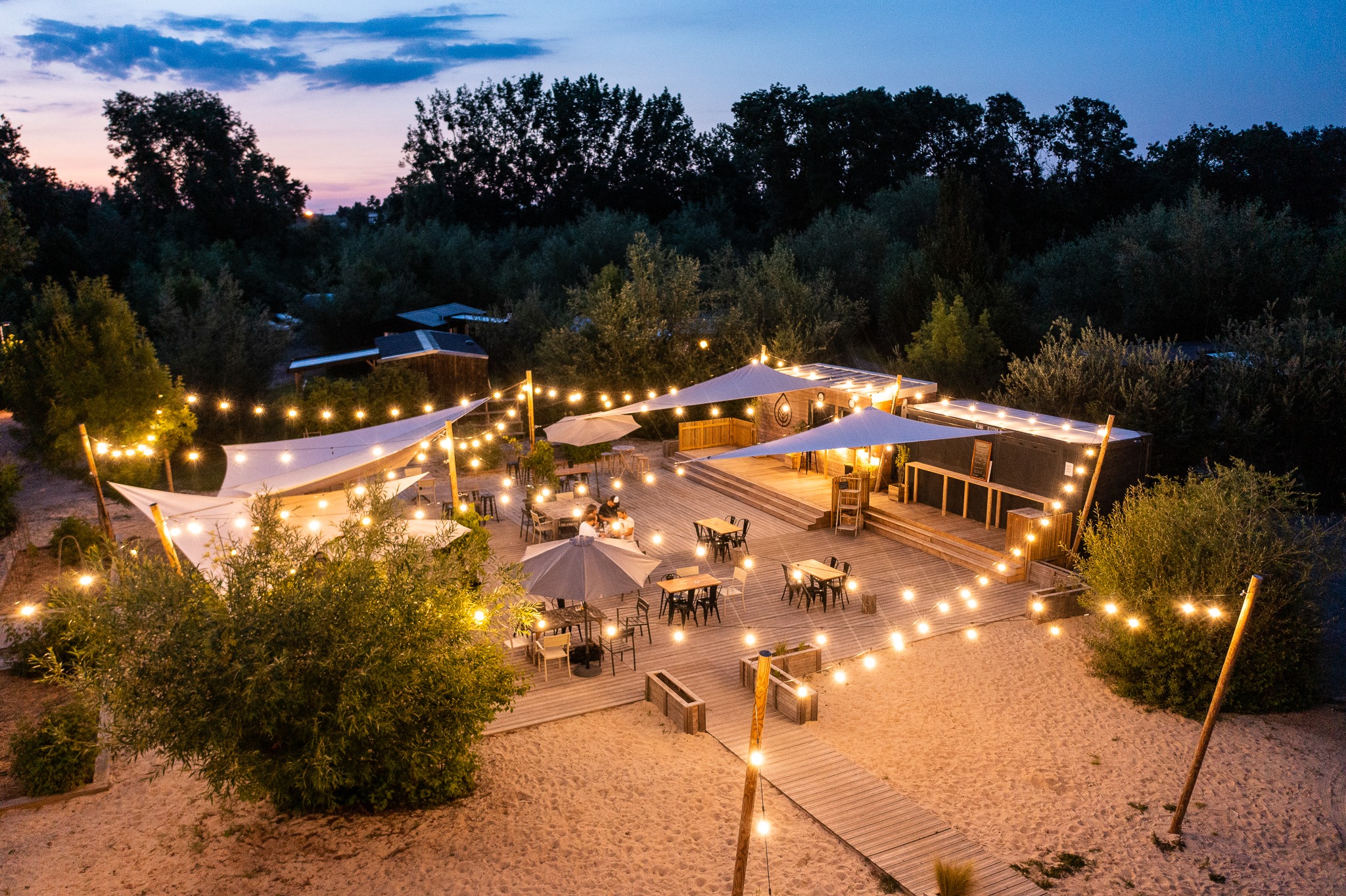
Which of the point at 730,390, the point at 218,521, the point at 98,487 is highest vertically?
the point at 730,390

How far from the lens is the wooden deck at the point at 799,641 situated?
7449mm

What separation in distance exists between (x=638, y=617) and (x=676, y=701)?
7.83ft

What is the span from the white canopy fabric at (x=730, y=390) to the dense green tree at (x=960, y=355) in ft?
24.4

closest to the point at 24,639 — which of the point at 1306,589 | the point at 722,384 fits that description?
the point at 722,384

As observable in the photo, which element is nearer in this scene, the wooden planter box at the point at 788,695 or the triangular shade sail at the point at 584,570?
the wooden planter box at the point at 788,695

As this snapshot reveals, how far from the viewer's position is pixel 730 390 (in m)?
16.7

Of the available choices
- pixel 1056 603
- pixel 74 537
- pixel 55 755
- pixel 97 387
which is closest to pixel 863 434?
pixel 1056 603

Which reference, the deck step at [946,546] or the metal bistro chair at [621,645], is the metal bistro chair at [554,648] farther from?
the deck step at [946,546]

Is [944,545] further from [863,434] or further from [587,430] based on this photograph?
[587,430]

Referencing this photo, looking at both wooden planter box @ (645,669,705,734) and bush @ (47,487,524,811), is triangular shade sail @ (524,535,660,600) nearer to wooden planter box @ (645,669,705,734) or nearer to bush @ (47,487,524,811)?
wooden planter box @ (645,669,705,734)

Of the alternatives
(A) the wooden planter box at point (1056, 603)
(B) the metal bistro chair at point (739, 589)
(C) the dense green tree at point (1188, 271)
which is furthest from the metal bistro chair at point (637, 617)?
(C) the dense green tree at point (1188, 271)

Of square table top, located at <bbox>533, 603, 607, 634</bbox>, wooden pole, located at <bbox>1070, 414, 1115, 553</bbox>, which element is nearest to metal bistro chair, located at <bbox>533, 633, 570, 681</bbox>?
square table top, located at <bbox>533, 603, 607, 634</bbox>

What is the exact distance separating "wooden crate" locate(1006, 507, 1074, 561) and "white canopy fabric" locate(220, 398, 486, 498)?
317 inches

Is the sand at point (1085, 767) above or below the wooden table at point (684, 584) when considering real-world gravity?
below
